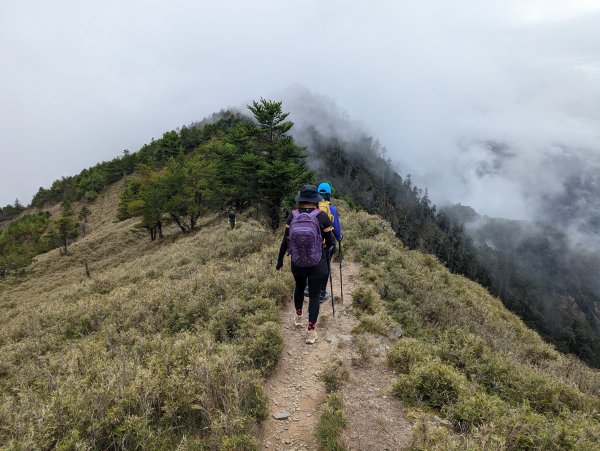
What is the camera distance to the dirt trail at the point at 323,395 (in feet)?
15.1

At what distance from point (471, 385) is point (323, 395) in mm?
2435

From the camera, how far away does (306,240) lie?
6117 mm

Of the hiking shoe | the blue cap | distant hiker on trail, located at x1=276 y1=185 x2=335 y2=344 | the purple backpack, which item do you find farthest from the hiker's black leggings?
the blue cap

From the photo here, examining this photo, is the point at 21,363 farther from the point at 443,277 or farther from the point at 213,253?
the point at 443,277

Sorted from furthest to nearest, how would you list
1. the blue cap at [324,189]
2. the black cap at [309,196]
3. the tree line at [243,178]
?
the tree line at [243,178]
the blue cap at [324,189]
the black cap at [309,196]

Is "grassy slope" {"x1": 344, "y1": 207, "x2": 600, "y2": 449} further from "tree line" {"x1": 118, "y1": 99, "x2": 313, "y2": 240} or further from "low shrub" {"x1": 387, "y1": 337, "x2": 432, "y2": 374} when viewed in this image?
"tree line" {"x1": 118, "y1": 99, "x2": 313, "y2": 240}

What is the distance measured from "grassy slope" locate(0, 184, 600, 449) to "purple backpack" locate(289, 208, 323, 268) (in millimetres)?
1718

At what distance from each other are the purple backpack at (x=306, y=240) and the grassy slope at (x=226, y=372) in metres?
1.72

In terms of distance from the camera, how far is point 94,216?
7031 centimetres

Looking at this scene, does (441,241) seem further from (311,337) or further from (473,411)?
(473,411)

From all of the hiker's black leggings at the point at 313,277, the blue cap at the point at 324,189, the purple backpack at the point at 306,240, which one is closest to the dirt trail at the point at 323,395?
the hiker's black leggings at the point at 313,277

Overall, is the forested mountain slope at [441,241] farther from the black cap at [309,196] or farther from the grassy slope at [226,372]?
the black cap at [309,196]

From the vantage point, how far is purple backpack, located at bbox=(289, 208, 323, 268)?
241 inches

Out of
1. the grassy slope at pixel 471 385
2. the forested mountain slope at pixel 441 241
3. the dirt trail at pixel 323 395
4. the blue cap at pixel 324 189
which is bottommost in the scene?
the forested mountain slope at pixel 441 241
